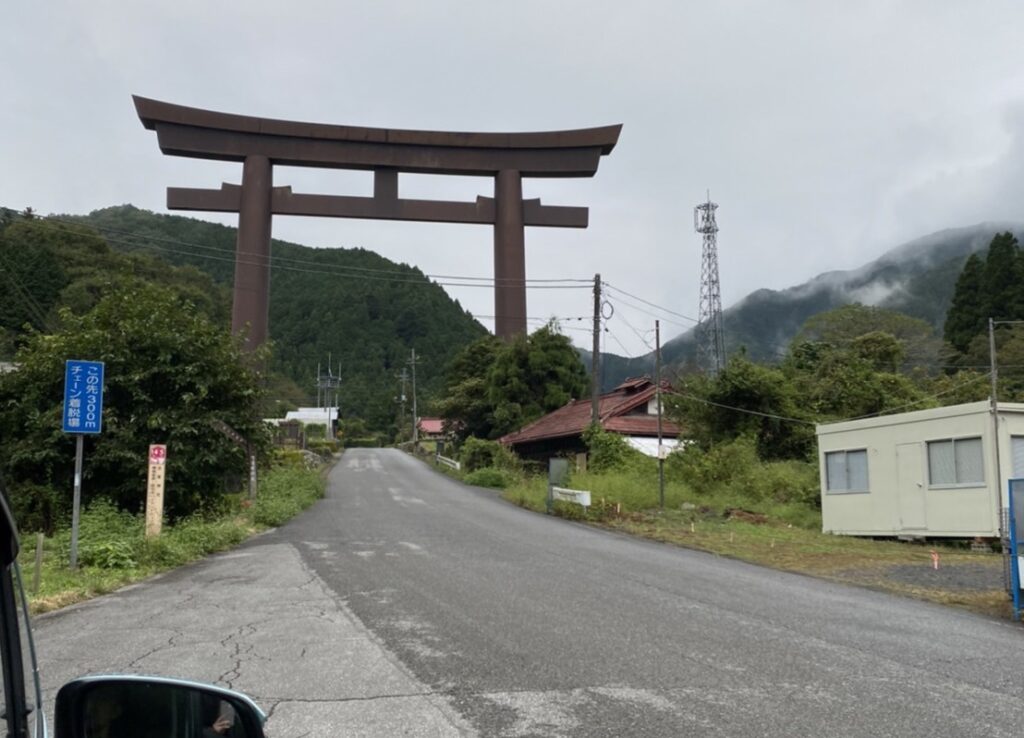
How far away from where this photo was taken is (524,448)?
4184cm

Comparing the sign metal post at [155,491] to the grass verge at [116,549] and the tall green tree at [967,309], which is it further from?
the tall green tree at [967,309]

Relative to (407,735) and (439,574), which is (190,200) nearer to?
(439,574)

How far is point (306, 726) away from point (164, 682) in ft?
12.1

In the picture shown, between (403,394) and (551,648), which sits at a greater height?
(403,394)

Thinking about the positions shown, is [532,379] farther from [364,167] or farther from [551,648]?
[551,648]

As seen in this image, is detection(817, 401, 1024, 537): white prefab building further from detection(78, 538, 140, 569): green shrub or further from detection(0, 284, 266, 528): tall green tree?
detection(78, 538, 140, 569): green shrub

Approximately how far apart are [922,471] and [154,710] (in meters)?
19.2

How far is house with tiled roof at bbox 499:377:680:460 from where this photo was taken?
34.8 m

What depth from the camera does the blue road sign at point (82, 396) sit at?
1156 centimetres

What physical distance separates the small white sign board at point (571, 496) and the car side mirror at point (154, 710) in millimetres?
22475

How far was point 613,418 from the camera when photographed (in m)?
35.2

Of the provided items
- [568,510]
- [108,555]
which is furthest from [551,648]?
[568,510]

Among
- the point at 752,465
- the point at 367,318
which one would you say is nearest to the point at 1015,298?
the point at 752,465

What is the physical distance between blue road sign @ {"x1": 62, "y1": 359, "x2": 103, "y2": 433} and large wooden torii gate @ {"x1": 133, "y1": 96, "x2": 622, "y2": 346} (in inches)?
626
